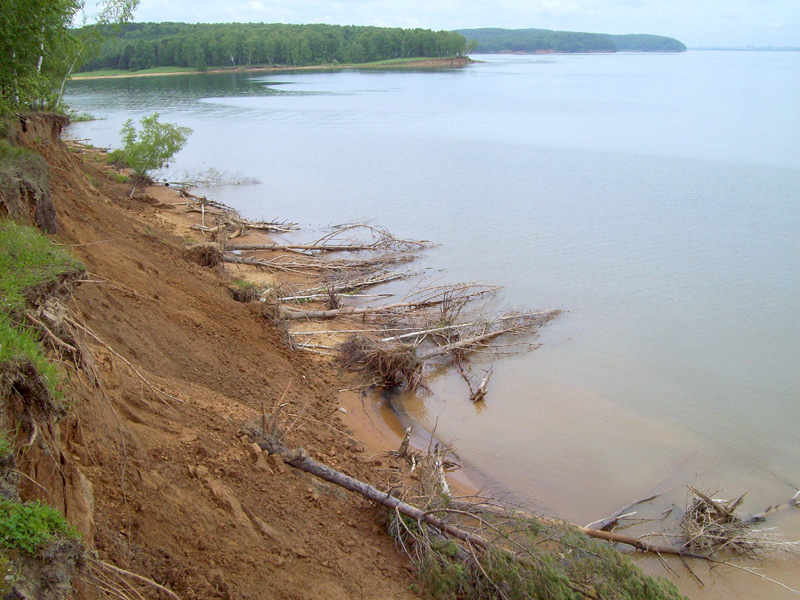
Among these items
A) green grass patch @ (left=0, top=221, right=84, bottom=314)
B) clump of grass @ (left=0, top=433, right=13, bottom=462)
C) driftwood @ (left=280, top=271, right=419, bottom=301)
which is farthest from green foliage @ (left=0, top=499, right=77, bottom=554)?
driftwood @ (left=280, top=271, right=419, bottom=301)

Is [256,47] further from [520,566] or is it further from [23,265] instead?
[520,566]

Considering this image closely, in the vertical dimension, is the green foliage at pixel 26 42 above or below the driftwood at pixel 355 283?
above

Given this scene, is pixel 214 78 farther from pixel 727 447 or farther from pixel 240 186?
pixel 727 447

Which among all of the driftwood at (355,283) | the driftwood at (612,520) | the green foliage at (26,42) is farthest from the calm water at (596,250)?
the green foliage at (26,42)

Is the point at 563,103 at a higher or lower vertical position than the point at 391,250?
higher

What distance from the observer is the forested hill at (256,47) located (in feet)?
325

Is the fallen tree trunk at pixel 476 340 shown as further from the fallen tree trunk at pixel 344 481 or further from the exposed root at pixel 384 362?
the fallen tree trunk at pixel 344 481

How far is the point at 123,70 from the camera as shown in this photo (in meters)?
99.5

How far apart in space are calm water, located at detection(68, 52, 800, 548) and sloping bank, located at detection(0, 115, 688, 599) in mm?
3332

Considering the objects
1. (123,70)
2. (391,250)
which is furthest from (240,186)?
(123,70)

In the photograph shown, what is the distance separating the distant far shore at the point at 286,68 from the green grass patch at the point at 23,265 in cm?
9854

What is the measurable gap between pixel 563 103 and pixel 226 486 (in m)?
60.3

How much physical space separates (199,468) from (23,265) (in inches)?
94.2

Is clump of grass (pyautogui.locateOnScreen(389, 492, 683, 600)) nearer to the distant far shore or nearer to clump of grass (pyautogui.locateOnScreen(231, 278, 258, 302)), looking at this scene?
clump of grass (pyautogui.locateOnScreen(231, 278, 258, 302))
